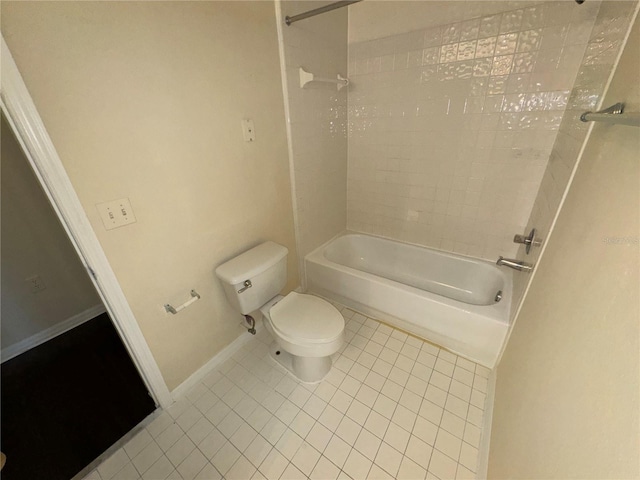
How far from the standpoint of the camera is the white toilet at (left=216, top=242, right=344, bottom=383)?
4.30 ft

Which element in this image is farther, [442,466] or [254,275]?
[254,275]

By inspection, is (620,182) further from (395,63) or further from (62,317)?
(62,317)

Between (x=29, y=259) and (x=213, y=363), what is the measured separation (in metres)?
1.42

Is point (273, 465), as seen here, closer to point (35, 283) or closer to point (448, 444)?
point (448, 444)

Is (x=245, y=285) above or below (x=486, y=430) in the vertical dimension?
above

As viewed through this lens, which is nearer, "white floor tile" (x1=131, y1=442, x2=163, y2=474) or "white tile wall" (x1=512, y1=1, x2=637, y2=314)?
"white tile wall" (x1=512, y1=1, x2=637, y2=314)

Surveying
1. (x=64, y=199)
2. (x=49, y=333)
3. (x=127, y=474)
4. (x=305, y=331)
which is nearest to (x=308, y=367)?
(x=305, y=331)

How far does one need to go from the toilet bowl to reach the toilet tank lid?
249mm

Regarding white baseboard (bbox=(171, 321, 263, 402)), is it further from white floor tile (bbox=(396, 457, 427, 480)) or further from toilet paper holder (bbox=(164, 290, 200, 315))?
white floor tile (bbox=(396, 457, 427, 480))

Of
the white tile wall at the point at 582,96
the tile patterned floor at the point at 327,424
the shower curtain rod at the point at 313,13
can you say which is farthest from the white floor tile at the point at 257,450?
the shower curtain rod at the point at 313,13

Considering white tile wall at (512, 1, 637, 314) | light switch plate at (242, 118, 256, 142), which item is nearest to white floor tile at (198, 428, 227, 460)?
light switch plate at (242, 118, 256, 142)

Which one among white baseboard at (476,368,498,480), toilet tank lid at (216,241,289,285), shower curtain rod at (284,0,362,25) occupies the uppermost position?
shower curtain rod at (284,0,362,25)

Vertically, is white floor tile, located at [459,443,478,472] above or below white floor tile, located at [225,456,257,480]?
above

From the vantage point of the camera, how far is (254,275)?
54.8 inches
